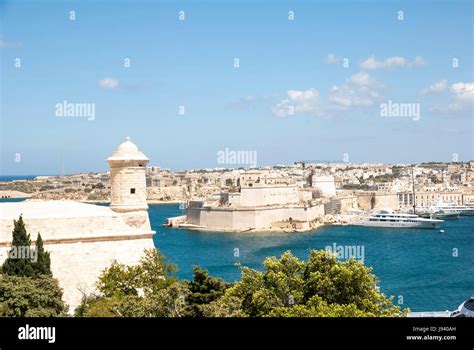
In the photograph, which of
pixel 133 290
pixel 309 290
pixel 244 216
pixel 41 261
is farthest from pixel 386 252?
pixel 41 261

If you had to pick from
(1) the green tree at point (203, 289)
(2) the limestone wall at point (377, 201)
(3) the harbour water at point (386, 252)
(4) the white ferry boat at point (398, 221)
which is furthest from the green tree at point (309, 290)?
(2) the limestone wall at point (377, 201)

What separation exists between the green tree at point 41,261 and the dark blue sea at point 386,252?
15.1 ft

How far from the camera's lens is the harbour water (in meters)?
15.8

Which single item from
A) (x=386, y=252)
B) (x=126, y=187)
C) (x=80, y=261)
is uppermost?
(x=126, y=187)

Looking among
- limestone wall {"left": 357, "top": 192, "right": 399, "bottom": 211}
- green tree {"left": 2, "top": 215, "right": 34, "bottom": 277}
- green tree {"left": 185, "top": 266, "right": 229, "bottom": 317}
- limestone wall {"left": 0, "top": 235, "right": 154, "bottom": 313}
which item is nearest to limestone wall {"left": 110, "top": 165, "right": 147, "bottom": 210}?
limestone wall {"left": 0, "top": 235, "right": 154, "bottom": 313}

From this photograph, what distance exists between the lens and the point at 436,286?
1625 cm

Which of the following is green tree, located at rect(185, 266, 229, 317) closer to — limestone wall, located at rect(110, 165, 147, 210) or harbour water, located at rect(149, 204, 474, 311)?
limestone wall, located at rect(110, 165, 147, 210)

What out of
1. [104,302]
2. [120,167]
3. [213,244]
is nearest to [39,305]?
[104,302]

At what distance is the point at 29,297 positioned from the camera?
5.59m

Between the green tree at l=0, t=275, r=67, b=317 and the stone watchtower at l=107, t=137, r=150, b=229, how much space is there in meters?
1.80

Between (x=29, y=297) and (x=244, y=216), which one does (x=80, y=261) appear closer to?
(x=29, y=297)

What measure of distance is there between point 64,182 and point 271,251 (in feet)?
122

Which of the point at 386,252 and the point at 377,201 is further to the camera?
the point at 377,201
